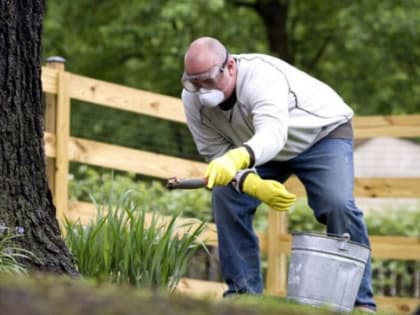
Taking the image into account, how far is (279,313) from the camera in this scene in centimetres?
239

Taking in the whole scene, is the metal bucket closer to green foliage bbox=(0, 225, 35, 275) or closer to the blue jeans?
the blue jeans

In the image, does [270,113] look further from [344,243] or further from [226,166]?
[344,243]

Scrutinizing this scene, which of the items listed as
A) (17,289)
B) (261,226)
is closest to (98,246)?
(17,289)

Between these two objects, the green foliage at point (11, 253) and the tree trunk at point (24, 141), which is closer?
the green foliage at point (11, 253)

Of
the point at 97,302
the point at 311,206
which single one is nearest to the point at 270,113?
the point at 311,206

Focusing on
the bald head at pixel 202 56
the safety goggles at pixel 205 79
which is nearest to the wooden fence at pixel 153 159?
the safety goggles at pixel 205 79

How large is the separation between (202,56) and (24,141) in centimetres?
92

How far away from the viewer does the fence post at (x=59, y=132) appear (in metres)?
6.73

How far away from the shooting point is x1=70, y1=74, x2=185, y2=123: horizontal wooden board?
6.99m

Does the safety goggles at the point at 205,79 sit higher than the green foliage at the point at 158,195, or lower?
higher

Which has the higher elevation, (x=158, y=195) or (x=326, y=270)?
(x=326, y=270)

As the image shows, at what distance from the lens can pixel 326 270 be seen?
4.89 meters

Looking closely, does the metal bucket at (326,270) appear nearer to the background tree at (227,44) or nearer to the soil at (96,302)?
the soil at (96,302)

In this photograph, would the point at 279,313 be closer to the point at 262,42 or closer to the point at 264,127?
the point at 264,127
